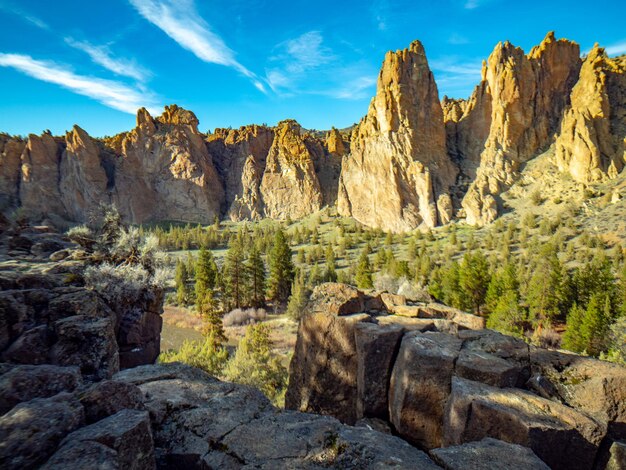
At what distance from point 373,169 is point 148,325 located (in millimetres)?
87508

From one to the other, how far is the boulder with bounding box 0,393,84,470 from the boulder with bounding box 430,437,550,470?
440 centimetres

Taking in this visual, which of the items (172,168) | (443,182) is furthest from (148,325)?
(172,168)

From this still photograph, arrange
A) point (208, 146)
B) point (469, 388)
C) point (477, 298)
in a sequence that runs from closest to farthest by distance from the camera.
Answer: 1. point (469, 388)
2. point (477, 298)
3. point (208, 146)

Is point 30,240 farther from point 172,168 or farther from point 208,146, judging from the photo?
point 208,146

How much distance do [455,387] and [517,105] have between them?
307 feet

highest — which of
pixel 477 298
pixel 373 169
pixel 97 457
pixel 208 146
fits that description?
pixel 208 146

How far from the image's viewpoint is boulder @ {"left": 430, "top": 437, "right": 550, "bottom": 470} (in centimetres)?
373

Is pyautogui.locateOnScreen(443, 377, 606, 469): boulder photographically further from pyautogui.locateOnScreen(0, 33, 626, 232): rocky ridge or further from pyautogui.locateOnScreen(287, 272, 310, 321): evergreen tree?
pyautogui.locateOnScreen(0, 33, 626, 232): rocky ridge

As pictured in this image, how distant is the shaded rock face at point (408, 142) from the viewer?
83375 mm

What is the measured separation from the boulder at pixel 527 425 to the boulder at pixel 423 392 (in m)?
0.68

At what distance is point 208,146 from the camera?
13275 centimetres

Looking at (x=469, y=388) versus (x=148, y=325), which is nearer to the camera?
(x=469, y=388)

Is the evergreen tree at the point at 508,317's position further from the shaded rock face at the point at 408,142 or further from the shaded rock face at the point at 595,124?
the shaded rock face at the point at 595,124

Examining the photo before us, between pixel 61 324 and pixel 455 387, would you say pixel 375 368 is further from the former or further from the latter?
pixel 61 324
